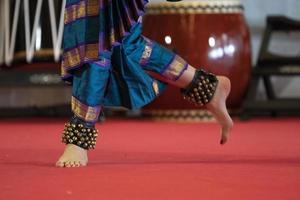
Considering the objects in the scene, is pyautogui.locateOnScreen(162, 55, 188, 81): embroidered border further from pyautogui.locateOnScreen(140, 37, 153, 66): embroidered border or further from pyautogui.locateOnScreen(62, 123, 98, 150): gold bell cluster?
pyautogui.locateOnScreen(62, 123, 98, 150): gold bell cluster

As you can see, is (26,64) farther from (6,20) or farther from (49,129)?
(49,129)

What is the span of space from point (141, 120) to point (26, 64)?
698 mm

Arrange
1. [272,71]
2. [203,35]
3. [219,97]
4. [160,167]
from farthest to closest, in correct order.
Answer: [272,71]
[203,35]
[219,97]
[160,167]

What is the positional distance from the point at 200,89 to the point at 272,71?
233 centimetres

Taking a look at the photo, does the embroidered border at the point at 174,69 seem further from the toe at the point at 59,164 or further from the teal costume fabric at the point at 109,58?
the toe at the point at 59,164

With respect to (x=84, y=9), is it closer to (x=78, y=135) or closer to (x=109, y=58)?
(x=109, y=58)

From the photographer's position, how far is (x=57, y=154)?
7.98 ft

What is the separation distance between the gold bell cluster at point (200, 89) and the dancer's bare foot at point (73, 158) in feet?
1.18

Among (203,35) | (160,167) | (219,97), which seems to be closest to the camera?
(160,167)

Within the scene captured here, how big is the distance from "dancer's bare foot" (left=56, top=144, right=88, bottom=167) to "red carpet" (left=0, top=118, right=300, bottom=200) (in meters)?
0.03

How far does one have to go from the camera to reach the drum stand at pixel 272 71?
436 centimetres

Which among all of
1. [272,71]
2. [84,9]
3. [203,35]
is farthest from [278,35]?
[84,9]

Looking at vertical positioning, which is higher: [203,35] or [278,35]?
[203,35]

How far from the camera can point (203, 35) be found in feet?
14.2
